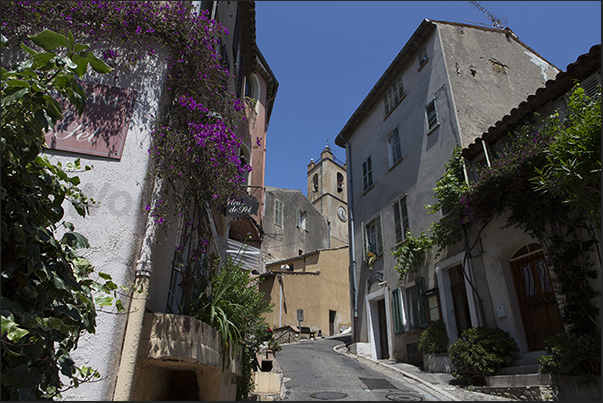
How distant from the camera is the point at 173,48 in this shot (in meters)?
6.19

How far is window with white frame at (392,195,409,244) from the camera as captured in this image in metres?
14.2

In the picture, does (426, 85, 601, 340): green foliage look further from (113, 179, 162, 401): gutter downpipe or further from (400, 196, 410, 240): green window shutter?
(113, 179, 162, 401): gutter downpipe

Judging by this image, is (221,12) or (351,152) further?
(351,152)

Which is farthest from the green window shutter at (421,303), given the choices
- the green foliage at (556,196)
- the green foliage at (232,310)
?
the green foliage at (232,310)

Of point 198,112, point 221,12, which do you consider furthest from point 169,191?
point 221,12

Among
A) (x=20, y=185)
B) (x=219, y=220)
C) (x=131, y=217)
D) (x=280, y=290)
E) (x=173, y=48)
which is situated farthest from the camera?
(x=280, y=290)

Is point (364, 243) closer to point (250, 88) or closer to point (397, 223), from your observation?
point (397, 223)

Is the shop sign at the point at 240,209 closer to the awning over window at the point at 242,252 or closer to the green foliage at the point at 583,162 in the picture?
the awning over window at the point at 242,252

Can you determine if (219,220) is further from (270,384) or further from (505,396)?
(505,396)

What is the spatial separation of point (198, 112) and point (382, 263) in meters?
10.8

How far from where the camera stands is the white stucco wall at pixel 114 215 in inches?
171

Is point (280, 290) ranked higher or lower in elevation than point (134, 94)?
higher

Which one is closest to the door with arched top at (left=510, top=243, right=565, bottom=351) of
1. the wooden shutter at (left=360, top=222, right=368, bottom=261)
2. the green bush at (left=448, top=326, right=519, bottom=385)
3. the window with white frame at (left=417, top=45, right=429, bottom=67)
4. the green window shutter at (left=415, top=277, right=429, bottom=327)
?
the green bush at (left=448, top=326, right=519, bottom=385)

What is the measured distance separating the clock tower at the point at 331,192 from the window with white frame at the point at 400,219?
83.4 ft
